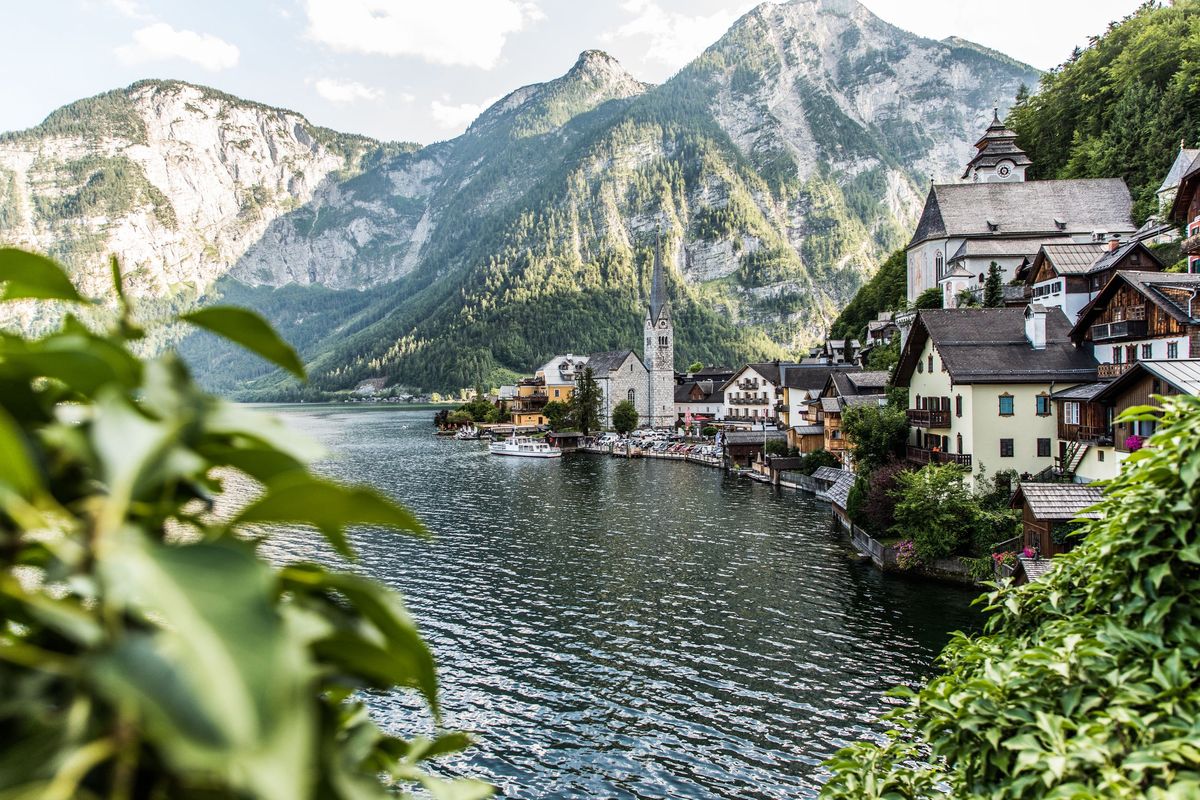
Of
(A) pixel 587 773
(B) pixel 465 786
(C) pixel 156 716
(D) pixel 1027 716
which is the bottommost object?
(A) pixel 587 773

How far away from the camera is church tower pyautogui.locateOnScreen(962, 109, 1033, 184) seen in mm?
81750

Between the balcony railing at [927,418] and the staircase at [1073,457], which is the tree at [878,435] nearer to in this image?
the balcony railing at [927,418]

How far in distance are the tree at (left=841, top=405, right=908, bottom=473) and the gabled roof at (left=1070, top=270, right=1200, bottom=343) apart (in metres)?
10.7

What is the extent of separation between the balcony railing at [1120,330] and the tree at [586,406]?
7165 centimetres

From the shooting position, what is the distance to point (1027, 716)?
3889mm

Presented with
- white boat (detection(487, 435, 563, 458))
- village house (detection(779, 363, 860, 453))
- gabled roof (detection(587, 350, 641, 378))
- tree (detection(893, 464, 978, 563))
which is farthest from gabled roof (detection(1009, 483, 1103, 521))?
gabled roof (detection(587, 350, 641, 378))

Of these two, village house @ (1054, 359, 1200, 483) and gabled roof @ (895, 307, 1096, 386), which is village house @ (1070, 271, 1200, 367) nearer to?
gabled roof @ (895, 307, 1096, 386)

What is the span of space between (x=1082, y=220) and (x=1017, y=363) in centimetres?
4562

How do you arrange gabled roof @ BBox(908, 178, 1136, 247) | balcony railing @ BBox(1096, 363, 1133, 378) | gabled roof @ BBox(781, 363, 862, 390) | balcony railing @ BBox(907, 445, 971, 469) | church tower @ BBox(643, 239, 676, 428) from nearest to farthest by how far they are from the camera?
balcony railing @ BBox(1096, 363, 1133, 378), balcony railing @ BBox(907, 445, 971, 469), gabled roof @ BBox(908, 178, 1136, 247), gabled roof @ BBox(781, 363, 862, 390), church tower @ BBox(643, 239, 676, 428)

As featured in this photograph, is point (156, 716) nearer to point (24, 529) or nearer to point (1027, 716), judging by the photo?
point (24, 529)

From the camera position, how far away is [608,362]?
375 feet

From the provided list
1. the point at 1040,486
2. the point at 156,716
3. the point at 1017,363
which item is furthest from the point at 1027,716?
the point at 1017,363

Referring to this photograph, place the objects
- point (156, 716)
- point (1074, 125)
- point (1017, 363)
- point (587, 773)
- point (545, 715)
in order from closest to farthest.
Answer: point (156, 716), point (587, 773), point (545, 715), point (1017, 363), point (1074, 125)

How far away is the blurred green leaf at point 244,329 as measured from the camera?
4.10 feet
